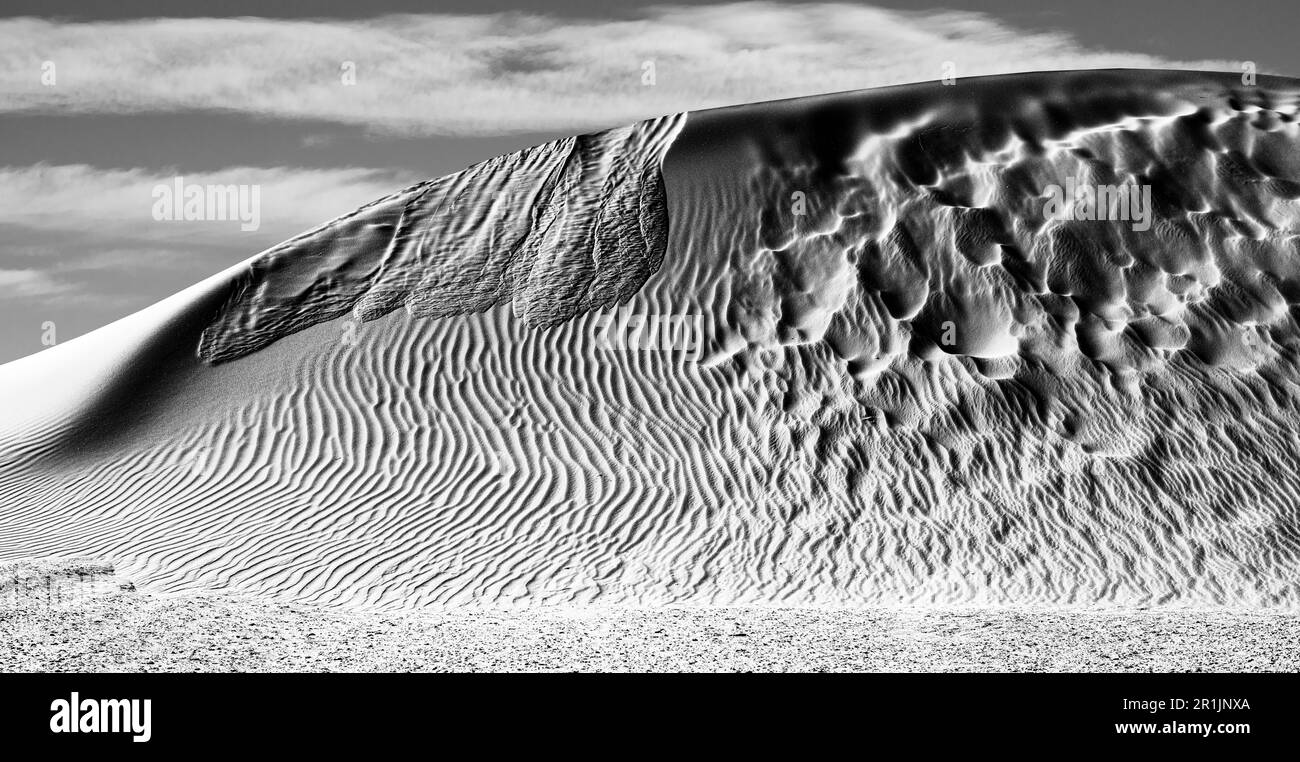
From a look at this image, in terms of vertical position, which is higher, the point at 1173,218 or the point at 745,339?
the point at 1173,218

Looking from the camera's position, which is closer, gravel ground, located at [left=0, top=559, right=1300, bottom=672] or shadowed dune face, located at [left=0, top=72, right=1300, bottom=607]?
gravel ground, located at [left=0, top=559, right=1300, bottom=672]

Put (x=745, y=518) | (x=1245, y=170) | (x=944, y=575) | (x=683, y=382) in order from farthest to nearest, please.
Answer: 1. (x=1245, y=170)
2. (x=683, y=382)
3. (x=745, y=518)
4. (x=944, y=575)

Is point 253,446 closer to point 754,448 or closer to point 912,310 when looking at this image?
point 754,448

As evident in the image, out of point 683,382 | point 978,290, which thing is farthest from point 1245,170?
point 683,382

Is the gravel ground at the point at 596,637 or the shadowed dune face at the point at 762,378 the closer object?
the gravel ground at the point at 596,637

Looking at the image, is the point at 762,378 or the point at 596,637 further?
the point at 762,378
